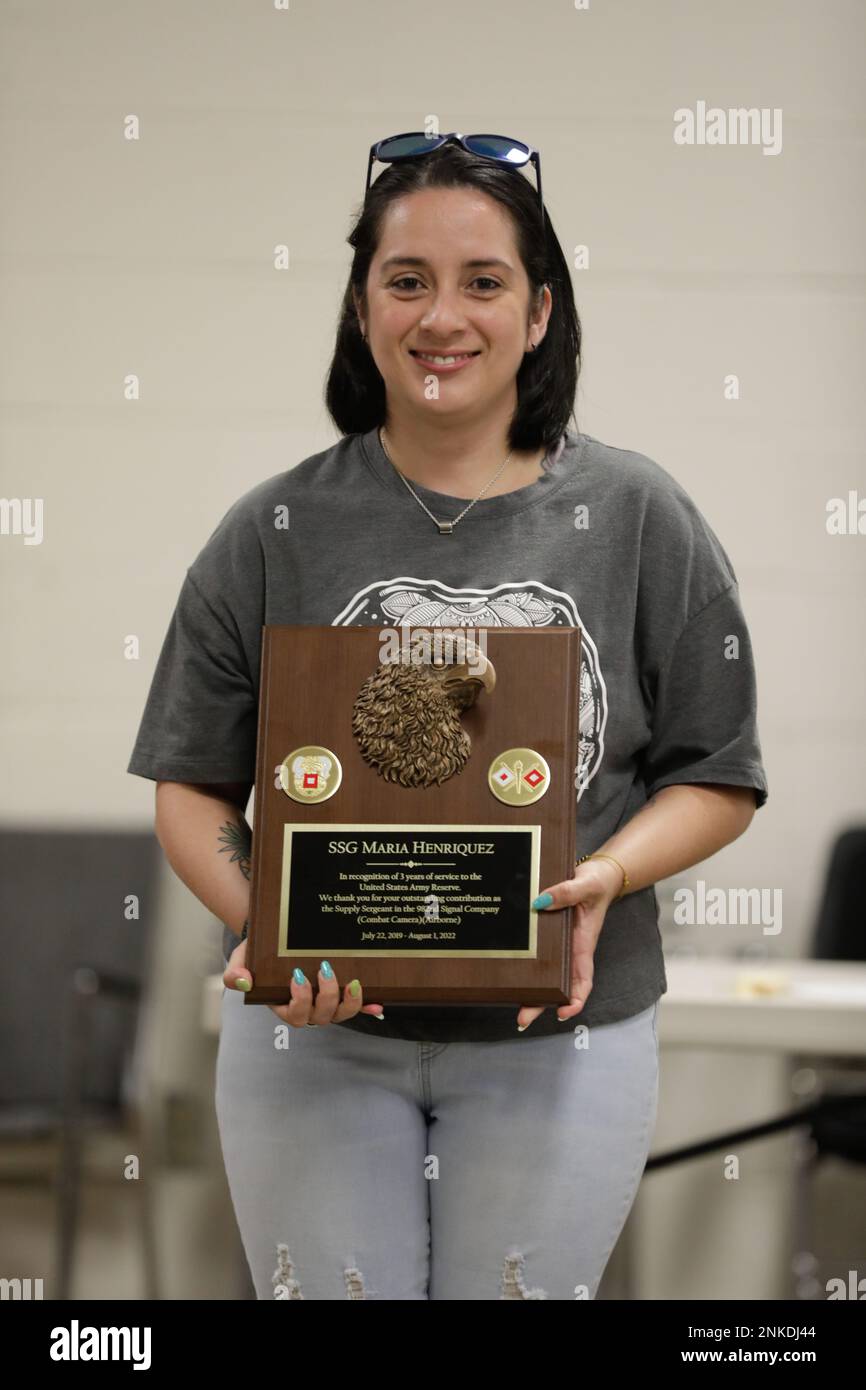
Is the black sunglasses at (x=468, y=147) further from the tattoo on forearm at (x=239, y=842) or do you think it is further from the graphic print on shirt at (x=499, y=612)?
the tattoo on forearm at (x=239, y=842)

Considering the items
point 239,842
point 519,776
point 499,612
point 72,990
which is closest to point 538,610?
point 499,612

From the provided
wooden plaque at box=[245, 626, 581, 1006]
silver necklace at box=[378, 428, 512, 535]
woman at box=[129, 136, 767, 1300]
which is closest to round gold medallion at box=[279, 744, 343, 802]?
wooden plaque at box=[245, 626, 581, 1006]

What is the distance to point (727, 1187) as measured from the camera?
7.20 feet

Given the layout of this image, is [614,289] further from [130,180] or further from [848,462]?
[130,180]

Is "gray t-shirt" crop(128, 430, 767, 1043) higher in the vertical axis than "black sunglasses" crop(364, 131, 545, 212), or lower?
lower

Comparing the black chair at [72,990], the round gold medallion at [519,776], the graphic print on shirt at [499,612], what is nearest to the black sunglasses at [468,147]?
the graphic print on shirt at [499,612]

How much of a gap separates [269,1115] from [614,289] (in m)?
1.43

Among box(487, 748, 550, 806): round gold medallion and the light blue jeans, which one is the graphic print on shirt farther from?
the light blue jeans

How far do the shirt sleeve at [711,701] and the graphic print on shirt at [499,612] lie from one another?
66mm

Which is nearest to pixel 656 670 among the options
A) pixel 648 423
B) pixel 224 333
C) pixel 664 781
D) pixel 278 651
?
pixel 664 781

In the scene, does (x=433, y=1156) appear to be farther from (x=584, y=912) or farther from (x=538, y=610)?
(x=538, y=610)

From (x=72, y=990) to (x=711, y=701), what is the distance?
1.35 meters

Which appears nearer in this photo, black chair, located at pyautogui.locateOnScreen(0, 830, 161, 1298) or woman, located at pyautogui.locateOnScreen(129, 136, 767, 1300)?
woman, located at pyautogui.locateOnScreen(129, 136, 767, 1300)

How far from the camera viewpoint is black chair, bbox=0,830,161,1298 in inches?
83.4
